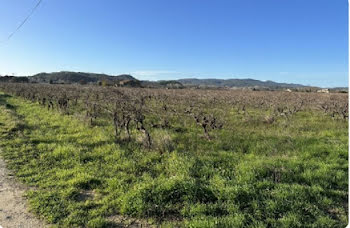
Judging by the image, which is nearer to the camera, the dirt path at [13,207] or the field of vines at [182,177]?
the dirt path at [13,207]

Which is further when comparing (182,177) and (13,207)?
(182,177)

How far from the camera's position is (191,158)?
18.2ft

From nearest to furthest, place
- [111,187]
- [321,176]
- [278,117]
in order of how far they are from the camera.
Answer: [111,187], [321,176], [278,117]

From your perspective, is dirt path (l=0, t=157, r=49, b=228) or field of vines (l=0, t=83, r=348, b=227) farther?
field of vines (l=0, t=83, r=348, b=227)

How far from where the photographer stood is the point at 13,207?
3.69 meters

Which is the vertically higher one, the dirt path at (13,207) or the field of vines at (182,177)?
the field of vines at (182,177)

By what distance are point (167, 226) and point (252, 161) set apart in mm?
2982

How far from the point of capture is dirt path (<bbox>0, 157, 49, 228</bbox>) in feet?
10.8

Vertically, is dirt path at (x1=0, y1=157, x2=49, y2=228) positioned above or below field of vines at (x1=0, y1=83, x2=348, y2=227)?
below

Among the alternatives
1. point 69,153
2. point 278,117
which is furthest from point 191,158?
point 278,117

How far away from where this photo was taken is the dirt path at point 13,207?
3287 mm

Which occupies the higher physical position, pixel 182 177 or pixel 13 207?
pixel 182 177

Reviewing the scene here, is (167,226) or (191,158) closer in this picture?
(167,226)

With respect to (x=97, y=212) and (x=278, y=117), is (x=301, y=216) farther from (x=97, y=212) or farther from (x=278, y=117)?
(x=278, y=117)
